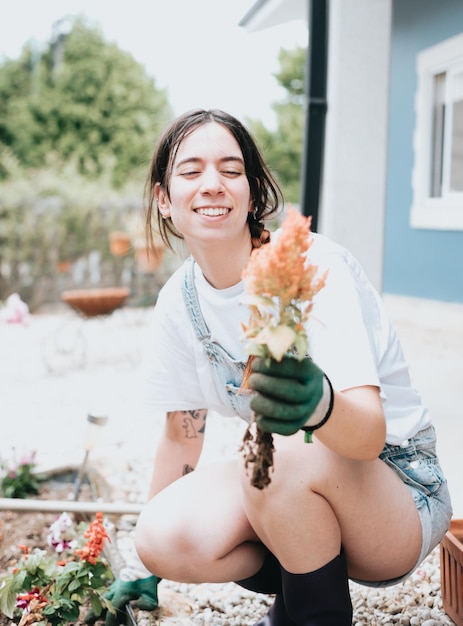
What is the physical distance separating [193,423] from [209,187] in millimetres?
654

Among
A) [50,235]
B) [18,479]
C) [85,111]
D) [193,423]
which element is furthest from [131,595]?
[85,111]

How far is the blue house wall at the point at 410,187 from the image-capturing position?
6957 millimetres

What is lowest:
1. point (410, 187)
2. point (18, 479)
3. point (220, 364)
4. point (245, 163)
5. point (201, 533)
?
point (18, 479)

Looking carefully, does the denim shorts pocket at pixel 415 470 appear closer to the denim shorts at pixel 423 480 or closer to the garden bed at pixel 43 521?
the denim shorts at pixel 423 480

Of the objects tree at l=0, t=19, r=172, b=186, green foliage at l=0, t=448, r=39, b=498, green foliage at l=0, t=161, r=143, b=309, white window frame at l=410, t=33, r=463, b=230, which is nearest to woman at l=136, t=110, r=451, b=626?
green foliage at l=0, t=448, r=39, b=498

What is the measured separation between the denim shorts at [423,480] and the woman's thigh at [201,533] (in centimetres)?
31

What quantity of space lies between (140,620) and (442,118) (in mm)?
6443

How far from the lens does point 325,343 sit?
1384 mm

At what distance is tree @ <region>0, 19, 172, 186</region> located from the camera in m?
17.8

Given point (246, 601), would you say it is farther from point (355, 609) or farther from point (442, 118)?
point (442, 118)

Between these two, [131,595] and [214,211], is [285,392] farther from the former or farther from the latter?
[131,595]

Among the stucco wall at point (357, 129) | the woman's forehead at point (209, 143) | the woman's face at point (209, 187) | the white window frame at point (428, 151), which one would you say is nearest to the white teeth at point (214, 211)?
the woman's face at point (209, 187)

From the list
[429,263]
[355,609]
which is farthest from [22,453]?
[429,263]

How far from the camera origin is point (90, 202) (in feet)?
33.2
